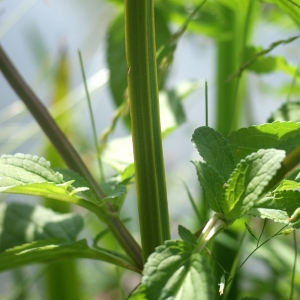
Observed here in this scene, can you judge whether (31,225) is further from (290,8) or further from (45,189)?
(290,8)

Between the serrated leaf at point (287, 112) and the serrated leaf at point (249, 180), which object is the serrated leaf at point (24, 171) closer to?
the serrated leaf at point (249, 180)

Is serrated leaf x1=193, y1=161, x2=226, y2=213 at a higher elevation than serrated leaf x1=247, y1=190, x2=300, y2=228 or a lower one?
higher

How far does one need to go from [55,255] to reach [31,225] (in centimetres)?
9

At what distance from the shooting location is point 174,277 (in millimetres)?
173

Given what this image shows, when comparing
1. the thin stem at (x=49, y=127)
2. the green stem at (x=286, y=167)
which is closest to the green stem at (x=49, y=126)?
the thin stem at (x=49, y=127)

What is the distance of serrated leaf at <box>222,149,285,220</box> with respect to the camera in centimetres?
17

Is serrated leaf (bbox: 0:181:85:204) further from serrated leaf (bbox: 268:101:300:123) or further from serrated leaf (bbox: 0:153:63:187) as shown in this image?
serrated leaf (bbox: 268:101:300:123)

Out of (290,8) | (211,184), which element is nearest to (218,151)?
(211,184)

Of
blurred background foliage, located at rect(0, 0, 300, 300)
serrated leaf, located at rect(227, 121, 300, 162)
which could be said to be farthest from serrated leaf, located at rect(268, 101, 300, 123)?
serrated leaf, located at rect(227, 121, 300, 162)

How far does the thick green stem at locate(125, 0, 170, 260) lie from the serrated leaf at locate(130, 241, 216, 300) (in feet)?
0.13

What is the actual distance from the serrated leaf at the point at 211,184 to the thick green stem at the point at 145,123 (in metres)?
0.03

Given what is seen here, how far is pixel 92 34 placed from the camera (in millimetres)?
1043

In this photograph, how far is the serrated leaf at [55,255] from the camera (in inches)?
9.7

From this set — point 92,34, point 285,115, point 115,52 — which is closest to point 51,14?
point 92,34
